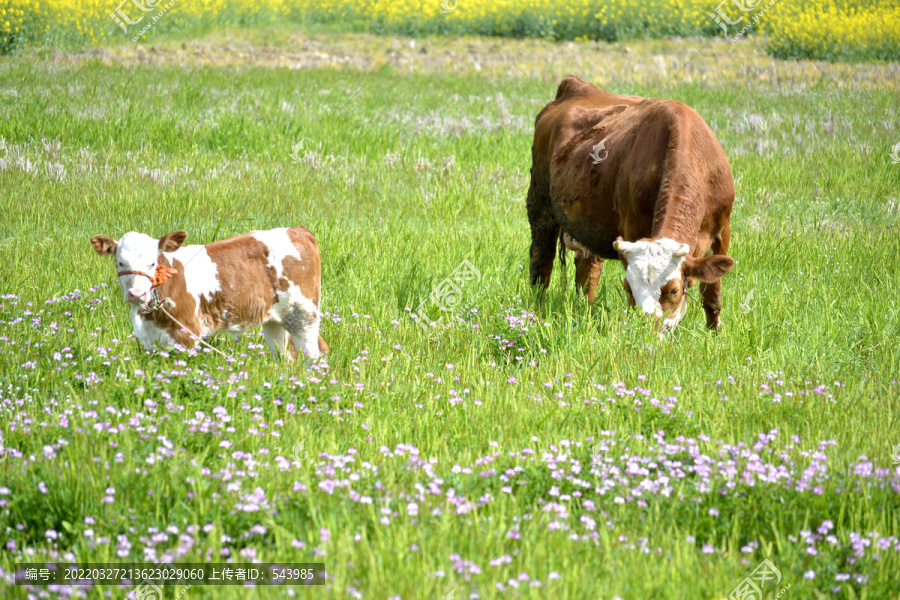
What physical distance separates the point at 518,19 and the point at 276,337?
26897 millimetres

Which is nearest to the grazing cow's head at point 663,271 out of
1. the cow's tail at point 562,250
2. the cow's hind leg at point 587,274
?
the cow's tail at point 562,250

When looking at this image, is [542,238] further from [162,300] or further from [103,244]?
[103,244]

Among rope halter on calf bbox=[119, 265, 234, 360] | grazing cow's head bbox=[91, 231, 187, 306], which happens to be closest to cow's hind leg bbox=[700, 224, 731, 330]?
rope halter on calf bbox=[119, 265, 234, 360]

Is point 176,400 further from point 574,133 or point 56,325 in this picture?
point 574,133

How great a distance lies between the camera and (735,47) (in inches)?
999

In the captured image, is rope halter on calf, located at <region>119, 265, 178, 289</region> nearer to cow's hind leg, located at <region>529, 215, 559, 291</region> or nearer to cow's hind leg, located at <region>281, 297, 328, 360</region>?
cow's hind leg, located at <region>281, 297, 328, 360</region>

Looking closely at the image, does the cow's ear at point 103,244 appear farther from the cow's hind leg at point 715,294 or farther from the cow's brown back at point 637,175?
the cow's hind leg at point 715,294

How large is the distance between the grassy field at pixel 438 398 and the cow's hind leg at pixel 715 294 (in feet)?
0.29

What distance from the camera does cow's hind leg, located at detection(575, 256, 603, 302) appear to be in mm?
7938

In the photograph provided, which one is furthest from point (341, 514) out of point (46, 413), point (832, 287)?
point (832, 287)

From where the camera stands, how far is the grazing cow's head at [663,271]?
5254 mm

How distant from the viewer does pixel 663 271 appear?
528cm

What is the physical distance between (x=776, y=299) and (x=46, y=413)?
5.23 m

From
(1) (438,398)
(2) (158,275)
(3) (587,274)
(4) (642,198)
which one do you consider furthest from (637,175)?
(2) (158,275)
